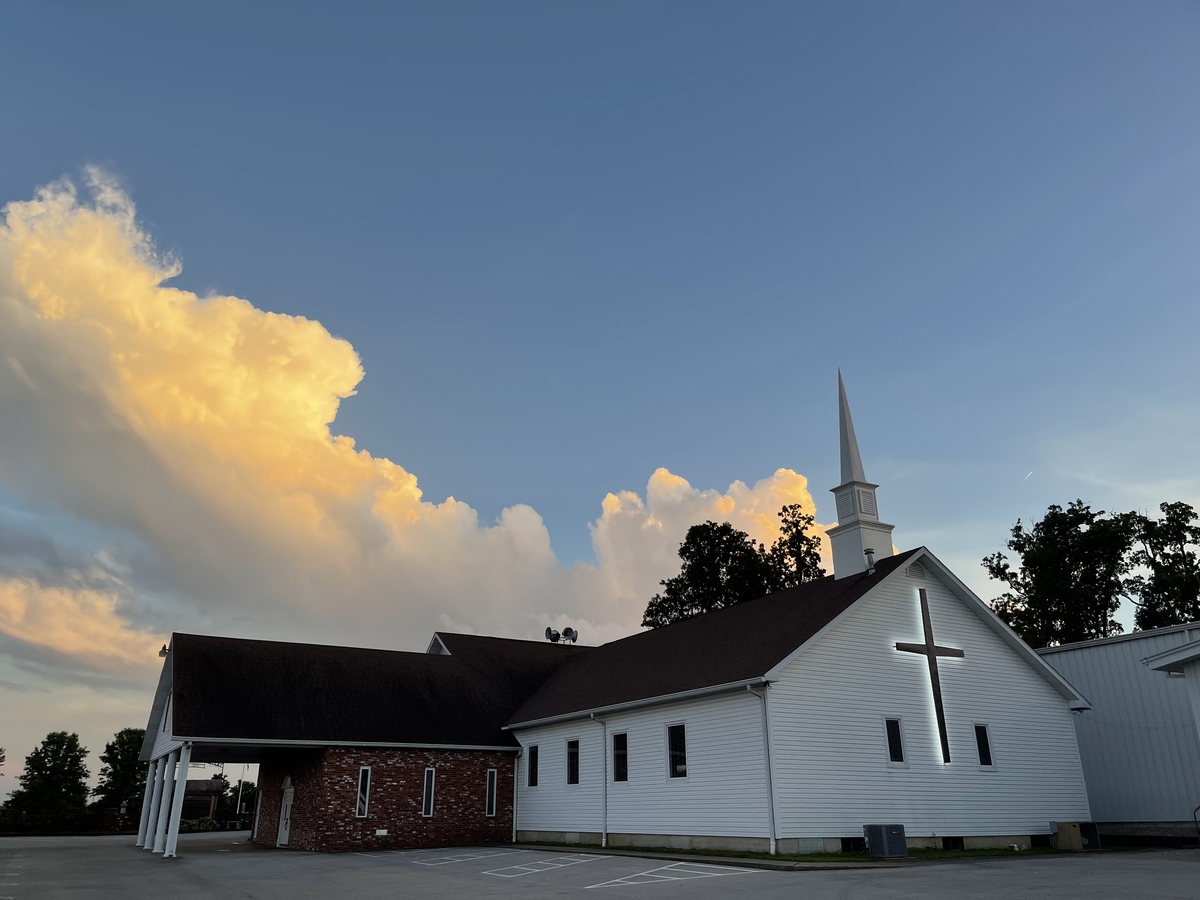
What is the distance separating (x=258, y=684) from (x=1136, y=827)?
26004 mm

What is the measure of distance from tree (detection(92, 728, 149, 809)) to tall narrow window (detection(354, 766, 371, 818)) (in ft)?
161

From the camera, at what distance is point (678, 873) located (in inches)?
651

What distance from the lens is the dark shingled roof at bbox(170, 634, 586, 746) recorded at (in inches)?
1019

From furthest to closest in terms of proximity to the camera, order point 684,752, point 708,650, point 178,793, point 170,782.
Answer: point 170,782 < point 708,650 < point 178,793 < point 684,752

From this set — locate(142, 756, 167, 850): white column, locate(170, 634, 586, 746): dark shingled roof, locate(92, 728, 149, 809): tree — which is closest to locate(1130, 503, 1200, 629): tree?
locate(170, 634, 586, 746): dark shingled roof

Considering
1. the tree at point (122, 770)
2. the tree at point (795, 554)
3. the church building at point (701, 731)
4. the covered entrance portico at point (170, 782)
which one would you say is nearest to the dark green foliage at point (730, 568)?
A: the tree at point (795, 554)

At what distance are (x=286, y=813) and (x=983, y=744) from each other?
70.0 ft

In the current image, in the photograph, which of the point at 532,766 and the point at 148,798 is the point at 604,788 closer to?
the point at 532,766

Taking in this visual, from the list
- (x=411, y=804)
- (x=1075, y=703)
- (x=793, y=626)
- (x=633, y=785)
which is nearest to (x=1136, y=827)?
(x=1075, y=703)

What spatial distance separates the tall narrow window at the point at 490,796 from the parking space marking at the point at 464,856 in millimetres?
4222

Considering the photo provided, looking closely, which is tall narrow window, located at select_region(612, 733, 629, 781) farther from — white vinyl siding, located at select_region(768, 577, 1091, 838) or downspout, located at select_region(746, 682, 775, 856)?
white vinyl siding, located at select_region(768, 577, 1091, 838)

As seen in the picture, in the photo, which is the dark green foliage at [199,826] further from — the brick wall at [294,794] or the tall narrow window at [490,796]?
the tall narrow window at [490,796]

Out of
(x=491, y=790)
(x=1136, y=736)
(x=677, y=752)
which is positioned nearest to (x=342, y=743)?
(x=491, y=790)

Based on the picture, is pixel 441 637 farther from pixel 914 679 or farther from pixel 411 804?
pixel 914 679
